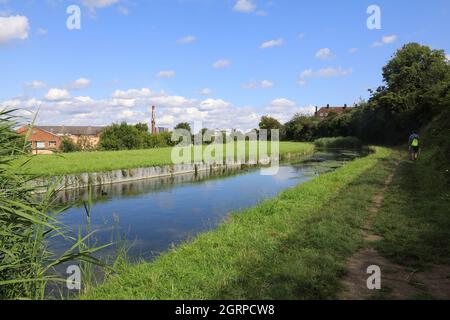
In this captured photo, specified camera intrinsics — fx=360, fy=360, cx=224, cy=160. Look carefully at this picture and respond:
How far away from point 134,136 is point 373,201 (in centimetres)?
4133

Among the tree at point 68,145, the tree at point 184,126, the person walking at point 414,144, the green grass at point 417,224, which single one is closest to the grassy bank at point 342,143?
the tree at point 184,126

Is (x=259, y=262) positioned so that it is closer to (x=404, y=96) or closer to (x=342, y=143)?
(x=404, y=96)

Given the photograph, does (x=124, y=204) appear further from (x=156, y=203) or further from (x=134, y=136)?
(x=134, y=136)

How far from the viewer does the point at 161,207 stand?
48.8 ft

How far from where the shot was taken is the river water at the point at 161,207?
1045 centimetres

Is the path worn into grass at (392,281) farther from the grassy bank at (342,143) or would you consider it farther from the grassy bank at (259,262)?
the grassy bank at (342,143)

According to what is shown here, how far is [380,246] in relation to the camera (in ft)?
21.3

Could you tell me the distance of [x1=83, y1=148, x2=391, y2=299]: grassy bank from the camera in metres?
4.89

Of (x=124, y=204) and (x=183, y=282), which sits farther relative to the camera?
(x=124, y=204)

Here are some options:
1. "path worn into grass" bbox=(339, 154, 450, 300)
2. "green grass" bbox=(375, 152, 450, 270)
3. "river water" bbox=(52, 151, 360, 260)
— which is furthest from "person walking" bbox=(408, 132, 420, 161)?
"path worn into grass" bbox=(339, 154, 450, 300)

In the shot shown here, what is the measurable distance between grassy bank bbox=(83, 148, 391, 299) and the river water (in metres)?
1.58

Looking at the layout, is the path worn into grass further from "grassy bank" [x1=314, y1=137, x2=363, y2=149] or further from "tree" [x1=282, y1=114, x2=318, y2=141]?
"tree" [x1=282, y1=114, x2=318, y2=141]
